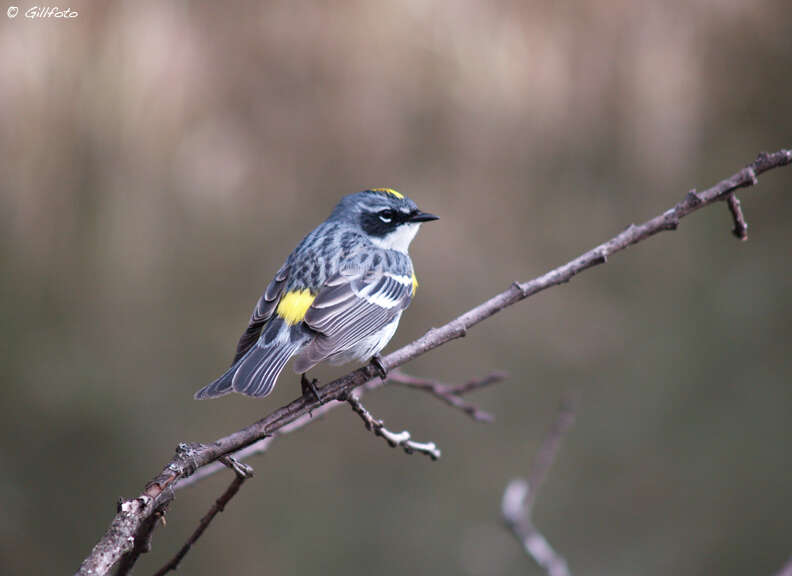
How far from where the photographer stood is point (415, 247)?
387cm

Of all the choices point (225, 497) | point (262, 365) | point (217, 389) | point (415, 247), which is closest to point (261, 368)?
point (262, 365)

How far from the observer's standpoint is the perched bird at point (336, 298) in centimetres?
207

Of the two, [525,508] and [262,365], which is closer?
[525,508]

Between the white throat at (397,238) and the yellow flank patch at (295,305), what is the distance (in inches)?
18.0

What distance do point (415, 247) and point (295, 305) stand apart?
1.59m

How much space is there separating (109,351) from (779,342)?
3.51 meters

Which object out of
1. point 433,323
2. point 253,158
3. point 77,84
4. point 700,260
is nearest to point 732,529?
point 700,260

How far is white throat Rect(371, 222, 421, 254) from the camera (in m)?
2.74

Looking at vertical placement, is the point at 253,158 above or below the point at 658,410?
above

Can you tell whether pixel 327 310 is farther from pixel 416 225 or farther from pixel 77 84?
pixel 77 84

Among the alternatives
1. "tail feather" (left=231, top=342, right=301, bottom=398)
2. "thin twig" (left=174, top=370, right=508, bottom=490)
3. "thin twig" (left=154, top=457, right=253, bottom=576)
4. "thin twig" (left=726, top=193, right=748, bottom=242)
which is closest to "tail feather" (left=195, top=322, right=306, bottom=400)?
"tail feather" (left=231, top=342, right=301, bottom=398)

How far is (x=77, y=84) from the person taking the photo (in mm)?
3316

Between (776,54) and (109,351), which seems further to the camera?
(776,54)

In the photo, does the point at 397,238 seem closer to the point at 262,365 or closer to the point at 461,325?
the point at 262,365
